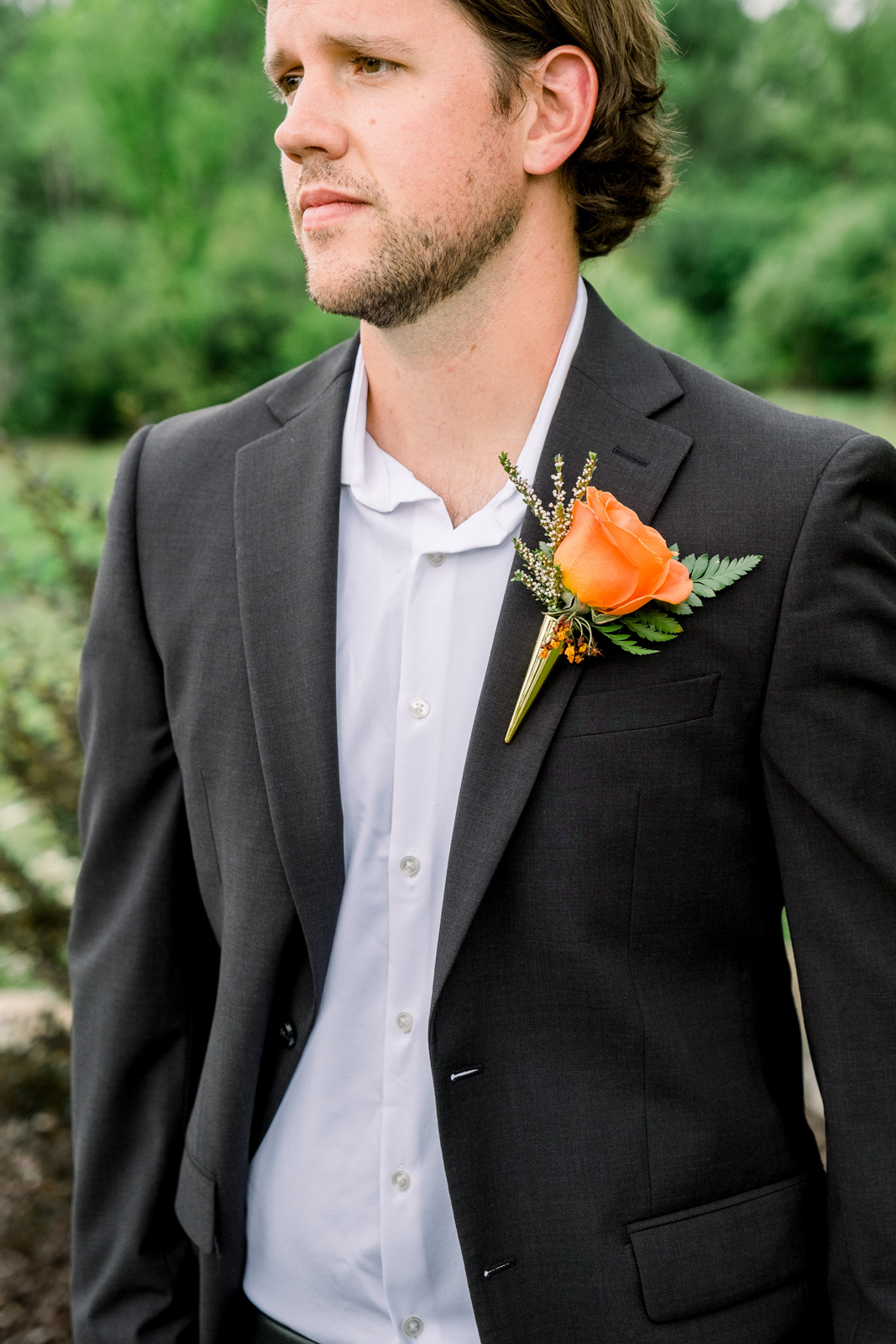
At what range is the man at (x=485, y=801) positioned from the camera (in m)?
1.35

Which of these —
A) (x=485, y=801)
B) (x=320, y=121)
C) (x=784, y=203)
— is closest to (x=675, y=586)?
(x=485, y=801)

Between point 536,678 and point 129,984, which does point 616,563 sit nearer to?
point 536,678

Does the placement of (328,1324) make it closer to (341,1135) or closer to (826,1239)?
(341,1135)

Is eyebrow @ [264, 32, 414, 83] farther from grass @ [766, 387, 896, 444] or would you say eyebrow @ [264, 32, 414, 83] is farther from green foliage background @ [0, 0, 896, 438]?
green foliage background @ [0, 0, 896, 438]

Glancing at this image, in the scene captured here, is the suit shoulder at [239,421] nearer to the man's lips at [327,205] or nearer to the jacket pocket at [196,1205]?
the man's lips at [327,205]

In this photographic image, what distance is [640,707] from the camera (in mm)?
1362

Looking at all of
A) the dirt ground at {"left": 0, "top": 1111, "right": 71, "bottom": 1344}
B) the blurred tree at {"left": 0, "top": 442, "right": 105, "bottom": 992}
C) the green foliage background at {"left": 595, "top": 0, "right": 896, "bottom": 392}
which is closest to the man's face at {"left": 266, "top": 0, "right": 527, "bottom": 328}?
the blurred tree at {"left": 0, "top": 442, "right": 105, "bottom": 992}

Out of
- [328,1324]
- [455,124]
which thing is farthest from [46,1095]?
[455,124]

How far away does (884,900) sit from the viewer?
4.43 ft

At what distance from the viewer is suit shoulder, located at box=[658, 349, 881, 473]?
1.37 m

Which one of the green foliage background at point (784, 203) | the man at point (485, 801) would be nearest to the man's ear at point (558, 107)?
the man at point (485, 801)

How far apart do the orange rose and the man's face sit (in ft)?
1.23

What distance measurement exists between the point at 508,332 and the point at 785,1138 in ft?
3.62

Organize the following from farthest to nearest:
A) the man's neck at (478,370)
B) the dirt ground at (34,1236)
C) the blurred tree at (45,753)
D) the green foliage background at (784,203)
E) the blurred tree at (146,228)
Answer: the blurred tree at (146,228)
the green foliage background at (784,203)
the blurred tree at (45,753)
the dirt ground at (34,1236)
the man's neck at (478,370)
